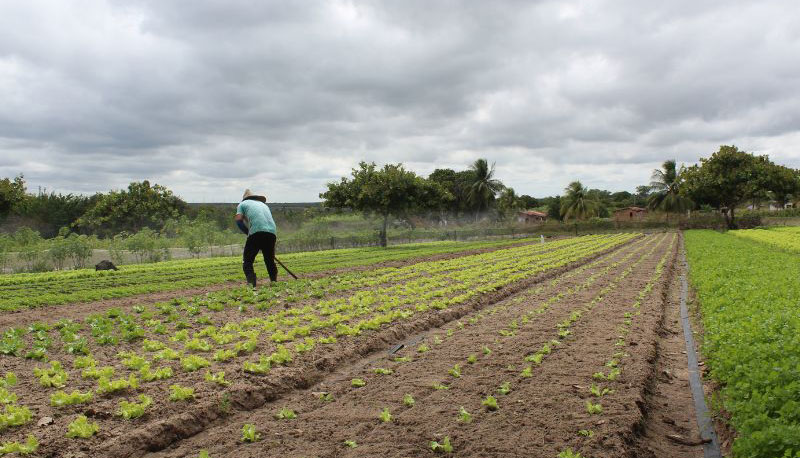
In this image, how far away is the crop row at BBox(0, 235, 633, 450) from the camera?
575 cm

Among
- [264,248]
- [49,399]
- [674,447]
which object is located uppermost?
[264,248]

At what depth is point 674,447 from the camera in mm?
4523

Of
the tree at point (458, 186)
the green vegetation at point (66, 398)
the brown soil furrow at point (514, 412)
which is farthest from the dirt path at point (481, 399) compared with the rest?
the tree at point (458, 186)

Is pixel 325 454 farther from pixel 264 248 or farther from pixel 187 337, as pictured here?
pixel 264 248

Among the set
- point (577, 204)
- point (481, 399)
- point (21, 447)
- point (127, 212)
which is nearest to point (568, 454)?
point (481, 399)

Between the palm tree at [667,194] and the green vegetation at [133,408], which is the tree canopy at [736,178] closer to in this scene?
the palm tree at [667,194]

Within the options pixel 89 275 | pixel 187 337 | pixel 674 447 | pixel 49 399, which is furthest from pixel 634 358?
pixel 89 275

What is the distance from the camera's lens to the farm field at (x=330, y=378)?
4.41 metres

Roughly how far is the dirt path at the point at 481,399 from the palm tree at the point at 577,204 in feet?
231

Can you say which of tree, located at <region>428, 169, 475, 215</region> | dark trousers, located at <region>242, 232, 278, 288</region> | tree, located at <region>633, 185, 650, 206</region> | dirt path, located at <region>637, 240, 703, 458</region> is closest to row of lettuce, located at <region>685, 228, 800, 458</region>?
dirt path, located at <region>637, 240, 703, 458</region>

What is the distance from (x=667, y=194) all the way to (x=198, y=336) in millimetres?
80184

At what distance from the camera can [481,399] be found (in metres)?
5.32

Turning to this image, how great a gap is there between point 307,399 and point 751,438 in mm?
3961

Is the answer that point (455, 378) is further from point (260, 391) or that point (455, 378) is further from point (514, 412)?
point (260, 391)
